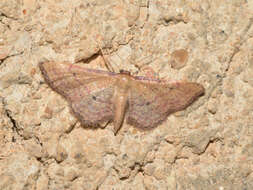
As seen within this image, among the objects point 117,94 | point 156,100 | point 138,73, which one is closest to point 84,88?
point 117,94

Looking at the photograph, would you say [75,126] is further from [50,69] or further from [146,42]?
[146,42]

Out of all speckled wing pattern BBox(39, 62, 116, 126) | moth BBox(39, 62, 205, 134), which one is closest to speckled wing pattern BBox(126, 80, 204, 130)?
moth BBox(39, 62, 205, 134)

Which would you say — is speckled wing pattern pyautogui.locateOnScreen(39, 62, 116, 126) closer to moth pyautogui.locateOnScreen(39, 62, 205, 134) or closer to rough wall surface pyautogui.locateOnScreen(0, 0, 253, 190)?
moth pyautogui.locateOnScreen(39, 62, 205, 134)

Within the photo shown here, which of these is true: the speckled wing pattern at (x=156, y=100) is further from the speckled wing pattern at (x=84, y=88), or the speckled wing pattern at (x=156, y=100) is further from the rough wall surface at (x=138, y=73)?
the speckled wing pattern at (x=84, y=88)

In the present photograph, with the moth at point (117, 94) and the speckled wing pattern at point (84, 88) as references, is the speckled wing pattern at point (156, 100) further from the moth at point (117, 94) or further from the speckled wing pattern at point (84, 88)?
the speckled wing pattern at point (84, 88)

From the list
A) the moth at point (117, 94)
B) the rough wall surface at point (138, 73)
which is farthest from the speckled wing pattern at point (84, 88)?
the rough wall surface at point (138, 73)

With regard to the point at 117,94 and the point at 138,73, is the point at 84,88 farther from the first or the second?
the point at 138,73

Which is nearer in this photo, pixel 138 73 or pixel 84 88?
pixel 84 88
